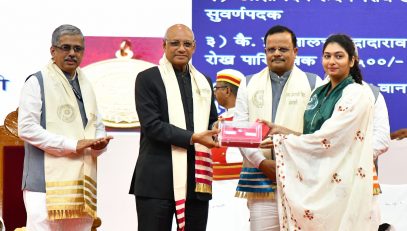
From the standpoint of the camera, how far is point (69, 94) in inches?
162

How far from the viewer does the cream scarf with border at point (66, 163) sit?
399 centimetres

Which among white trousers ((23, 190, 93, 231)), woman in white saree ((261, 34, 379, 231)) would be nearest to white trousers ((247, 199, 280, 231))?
woman in white saree ((261, 34, 379, 231))

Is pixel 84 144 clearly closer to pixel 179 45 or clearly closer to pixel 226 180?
pixel 179 45

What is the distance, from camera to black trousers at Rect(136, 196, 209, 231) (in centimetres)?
395

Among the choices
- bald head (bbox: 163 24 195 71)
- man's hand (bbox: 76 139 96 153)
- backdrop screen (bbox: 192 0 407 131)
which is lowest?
man's hand (bbox: 76 139 96 153)

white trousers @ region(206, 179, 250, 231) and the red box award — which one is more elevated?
the red box award

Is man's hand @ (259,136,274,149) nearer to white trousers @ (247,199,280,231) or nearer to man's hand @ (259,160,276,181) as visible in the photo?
→ man's hand @ (259,160,276,181)

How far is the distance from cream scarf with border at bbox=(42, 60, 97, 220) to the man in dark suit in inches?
10.6

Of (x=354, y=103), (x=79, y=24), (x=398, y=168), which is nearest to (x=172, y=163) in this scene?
(x=354, y=103)

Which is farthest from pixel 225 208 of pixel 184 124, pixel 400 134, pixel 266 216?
pixel 184 124

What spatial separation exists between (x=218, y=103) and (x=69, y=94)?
2360mm

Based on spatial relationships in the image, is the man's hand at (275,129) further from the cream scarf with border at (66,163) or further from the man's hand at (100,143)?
the cream scarf with border at (66,163)

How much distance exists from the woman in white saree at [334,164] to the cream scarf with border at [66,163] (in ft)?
3.38

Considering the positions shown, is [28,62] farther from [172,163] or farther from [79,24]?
[172,163]
